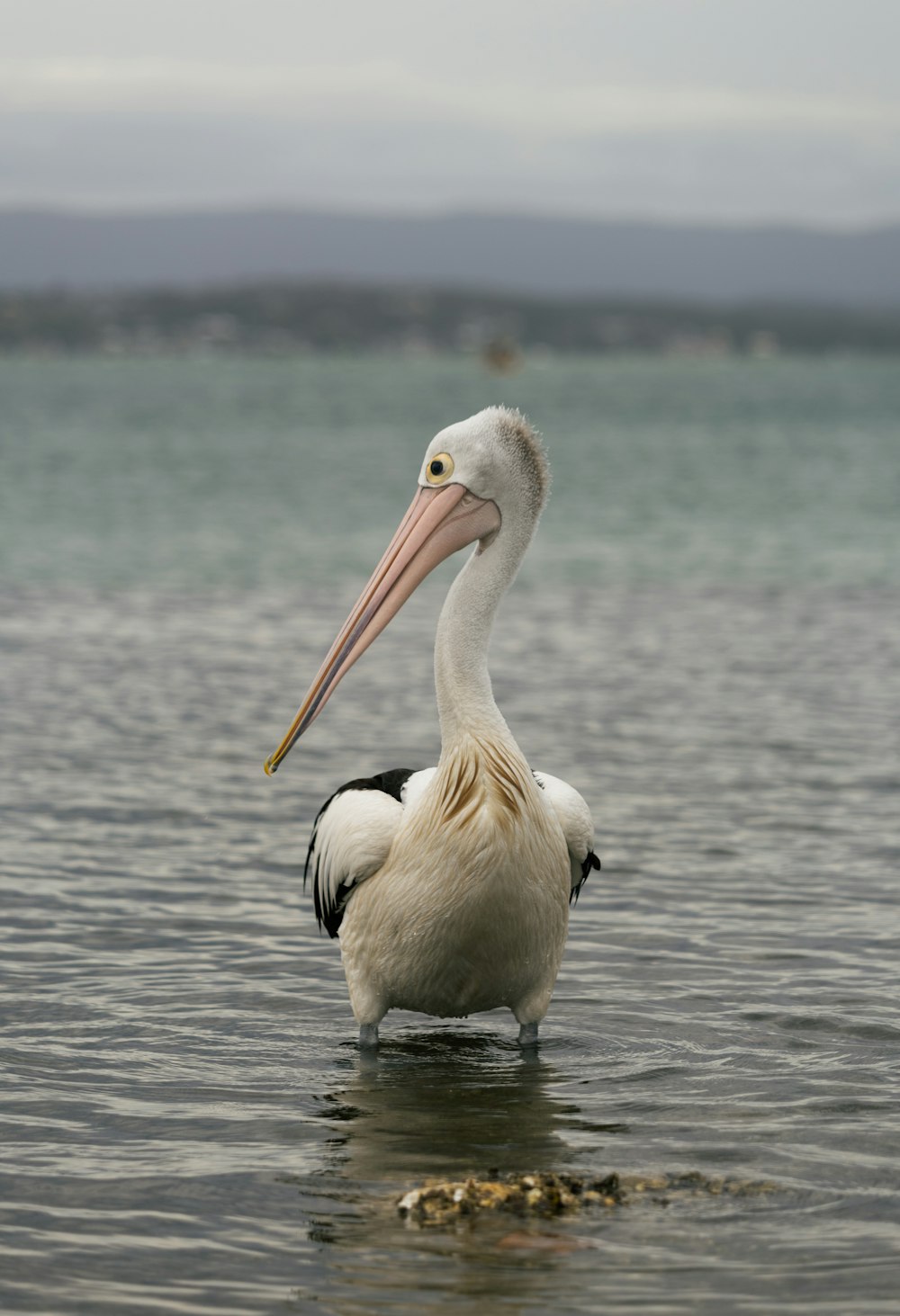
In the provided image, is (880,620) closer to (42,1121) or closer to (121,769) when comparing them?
(121,769)

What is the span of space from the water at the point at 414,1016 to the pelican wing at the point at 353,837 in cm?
47

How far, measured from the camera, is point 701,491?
103ft

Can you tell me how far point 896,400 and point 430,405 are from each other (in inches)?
909

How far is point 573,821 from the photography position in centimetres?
552

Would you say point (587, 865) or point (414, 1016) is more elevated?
point (587, 865)

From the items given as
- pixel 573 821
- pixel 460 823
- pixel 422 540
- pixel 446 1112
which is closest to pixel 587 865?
pixel 573 821

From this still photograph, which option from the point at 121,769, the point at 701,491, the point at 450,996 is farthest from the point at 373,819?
the point at 701,491

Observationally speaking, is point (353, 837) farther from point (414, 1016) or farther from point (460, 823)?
point (414, 1016)

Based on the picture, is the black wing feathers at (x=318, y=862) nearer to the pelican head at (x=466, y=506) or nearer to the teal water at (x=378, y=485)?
the pelican head at (x=466, y=506)

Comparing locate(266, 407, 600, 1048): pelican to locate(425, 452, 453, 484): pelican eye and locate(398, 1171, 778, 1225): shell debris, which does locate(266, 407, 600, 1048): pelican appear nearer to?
locate(425, 452, 453, 484): pelican eye

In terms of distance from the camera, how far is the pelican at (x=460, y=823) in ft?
16.9

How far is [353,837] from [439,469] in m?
1.05

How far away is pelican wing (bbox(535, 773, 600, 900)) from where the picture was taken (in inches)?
217


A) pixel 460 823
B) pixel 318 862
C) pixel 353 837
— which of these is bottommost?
pixel 318 862
